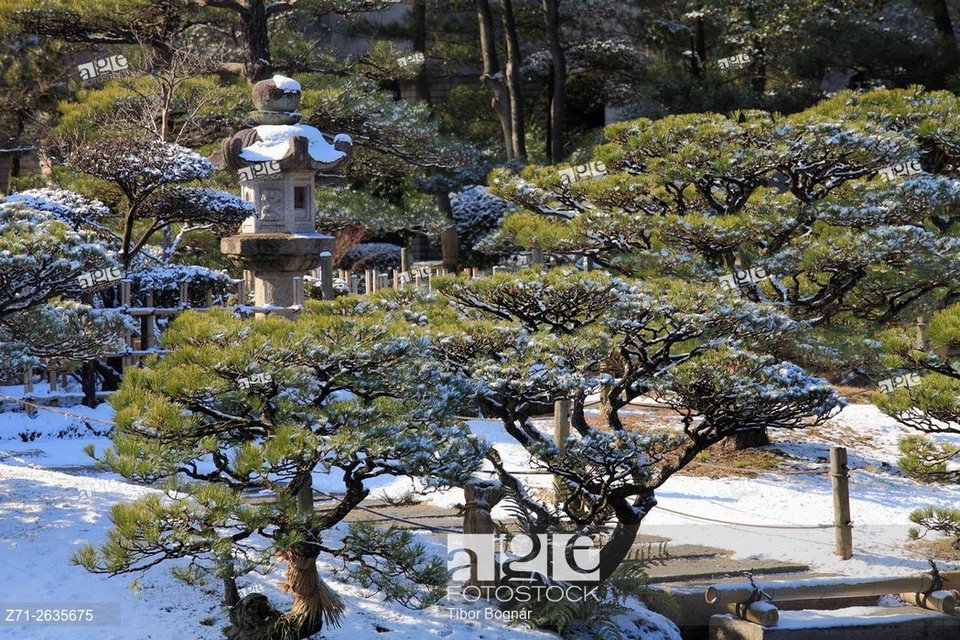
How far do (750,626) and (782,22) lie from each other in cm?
1301

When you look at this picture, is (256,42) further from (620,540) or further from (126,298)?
(620,540)

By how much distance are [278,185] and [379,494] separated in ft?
12.7

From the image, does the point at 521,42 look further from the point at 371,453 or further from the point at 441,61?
the point at 371,453

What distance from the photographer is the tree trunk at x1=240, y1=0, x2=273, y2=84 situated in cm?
1384

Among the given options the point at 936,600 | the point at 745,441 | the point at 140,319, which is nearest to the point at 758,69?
the point at 745,441

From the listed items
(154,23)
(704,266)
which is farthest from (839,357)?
(154,23)

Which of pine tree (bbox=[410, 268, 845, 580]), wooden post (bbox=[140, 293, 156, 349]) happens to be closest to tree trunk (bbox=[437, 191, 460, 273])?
wooden post (bbox=[140, 293, 156, 349])

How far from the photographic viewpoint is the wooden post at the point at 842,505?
8.18 metres

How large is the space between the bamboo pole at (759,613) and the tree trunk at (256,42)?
31.1ft

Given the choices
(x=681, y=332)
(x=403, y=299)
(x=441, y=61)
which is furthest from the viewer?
(x=441, y=61)

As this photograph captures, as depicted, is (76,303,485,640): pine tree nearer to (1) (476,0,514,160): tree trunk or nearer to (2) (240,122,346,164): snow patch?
(2) (240,122,346,164): snow patch

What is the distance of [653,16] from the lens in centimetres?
2070

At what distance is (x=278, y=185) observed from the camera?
1120 centimetres

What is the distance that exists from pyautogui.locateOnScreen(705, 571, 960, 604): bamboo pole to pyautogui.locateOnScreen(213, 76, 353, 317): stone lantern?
571 centimetres
